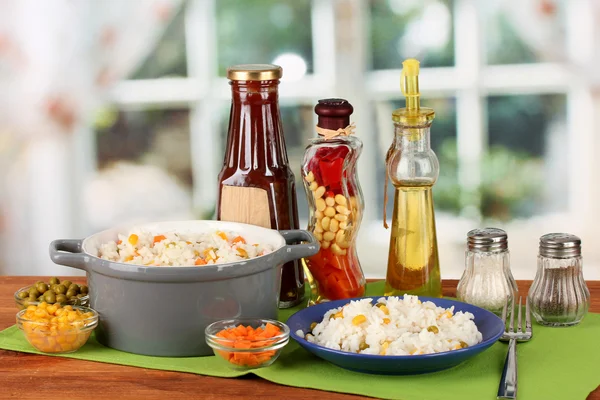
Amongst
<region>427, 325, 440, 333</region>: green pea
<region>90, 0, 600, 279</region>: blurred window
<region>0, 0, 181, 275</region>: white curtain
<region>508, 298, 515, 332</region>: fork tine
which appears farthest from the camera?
<region>0, 0, 181, 275</region>: white curtain

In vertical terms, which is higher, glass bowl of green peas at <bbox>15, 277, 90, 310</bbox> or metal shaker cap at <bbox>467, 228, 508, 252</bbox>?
metal shaker cap at <bbox>467, 228, 508, 252</bbox>

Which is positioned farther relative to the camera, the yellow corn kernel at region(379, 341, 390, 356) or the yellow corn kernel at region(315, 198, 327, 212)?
the yellow corn kernel at region(315, 198, 327, 212)

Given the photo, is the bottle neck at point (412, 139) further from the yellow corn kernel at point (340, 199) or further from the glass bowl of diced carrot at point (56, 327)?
the glass bowl of diced carrot at point (56, 327)

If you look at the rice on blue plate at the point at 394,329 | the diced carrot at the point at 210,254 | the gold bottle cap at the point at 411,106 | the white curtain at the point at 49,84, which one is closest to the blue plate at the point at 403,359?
the rice on blue plate at the point at 394,329

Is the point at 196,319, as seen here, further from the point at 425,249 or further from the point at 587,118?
the point at 587,118

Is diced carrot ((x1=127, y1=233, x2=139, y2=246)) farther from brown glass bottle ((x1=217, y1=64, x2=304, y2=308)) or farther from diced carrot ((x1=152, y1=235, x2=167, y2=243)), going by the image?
brown glass bottle ((x1=217, y1=64, x2=304, y2=308))

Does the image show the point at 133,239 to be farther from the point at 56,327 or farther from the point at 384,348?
the point at 384,348

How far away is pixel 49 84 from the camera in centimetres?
366

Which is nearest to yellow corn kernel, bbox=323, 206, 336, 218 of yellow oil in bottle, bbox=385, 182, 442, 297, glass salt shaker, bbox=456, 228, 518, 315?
yellow oil in bottle, bbox=385, 182, 442, 297

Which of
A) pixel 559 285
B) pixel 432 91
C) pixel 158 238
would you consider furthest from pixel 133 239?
pixel 432 91

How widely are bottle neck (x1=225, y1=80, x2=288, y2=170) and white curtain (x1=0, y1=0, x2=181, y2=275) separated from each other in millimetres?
2227

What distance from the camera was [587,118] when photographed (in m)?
3.43

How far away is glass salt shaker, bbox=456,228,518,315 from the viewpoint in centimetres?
135

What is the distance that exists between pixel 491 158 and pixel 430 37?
52cm
